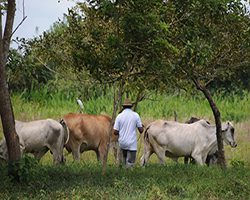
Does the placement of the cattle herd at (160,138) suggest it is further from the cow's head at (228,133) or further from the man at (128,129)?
the man at (128,129)

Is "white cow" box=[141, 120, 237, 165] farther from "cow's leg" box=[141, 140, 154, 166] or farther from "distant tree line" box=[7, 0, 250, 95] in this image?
"distant tree line" box=[7, 0, 250, 95]

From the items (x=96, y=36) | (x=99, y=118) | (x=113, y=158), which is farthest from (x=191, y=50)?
(x=113, y=158)

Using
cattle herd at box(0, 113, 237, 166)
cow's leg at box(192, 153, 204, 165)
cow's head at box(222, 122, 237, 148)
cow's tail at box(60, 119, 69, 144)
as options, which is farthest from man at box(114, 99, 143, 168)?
cow's head at box(222, 122, 237, 148)

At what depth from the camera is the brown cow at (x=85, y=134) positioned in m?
18.4

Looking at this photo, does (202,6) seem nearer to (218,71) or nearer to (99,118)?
(218,71)

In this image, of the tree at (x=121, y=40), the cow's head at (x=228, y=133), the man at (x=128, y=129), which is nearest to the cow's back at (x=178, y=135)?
the cow's head at (x=228, y=133)

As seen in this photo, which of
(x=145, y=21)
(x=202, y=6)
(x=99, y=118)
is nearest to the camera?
(x=145, y=21)

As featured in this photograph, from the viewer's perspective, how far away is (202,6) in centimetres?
1384

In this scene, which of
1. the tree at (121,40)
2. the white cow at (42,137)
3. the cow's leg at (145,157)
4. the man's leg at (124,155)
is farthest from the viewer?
the cow's leg at (145,157)

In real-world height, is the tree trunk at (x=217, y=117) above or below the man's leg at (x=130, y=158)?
above

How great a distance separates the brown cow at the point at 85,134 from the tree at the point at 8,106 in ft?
17.6

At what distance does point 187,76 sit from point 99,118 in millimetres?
4015

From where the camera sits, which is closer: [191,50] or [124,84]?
[191,50]

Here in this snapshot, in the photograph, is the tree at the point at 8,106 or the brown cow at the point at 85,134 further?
the brown cow at the point at 85,134
